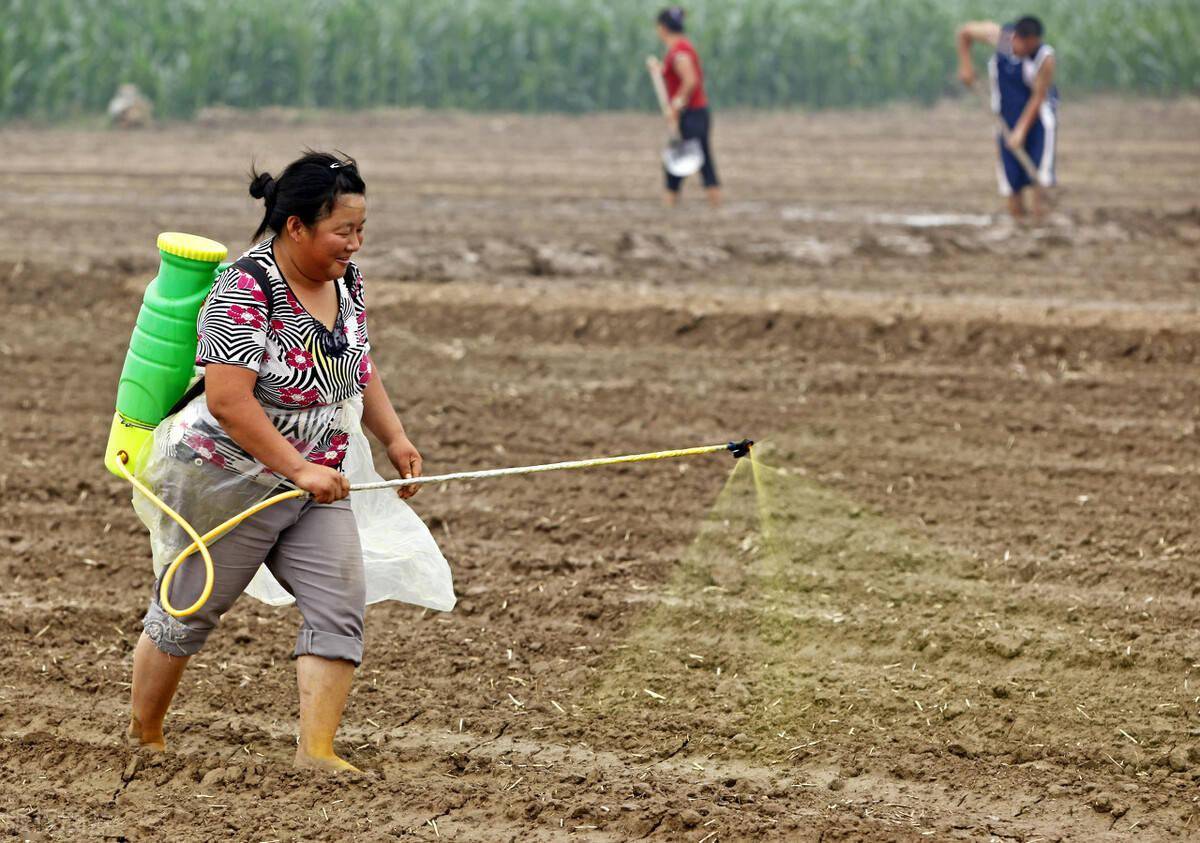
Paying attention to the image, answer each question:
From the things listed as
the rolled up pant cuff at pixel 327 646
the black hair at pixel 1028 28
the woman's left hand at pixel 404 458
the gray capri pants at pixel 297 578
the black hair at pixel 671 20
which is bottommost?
→ the rolled up pant cuff at pixel 327 646

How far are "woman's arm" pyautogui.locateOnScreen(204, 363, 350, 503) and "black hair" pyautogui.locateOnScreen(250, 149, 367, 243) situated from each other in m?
0.41

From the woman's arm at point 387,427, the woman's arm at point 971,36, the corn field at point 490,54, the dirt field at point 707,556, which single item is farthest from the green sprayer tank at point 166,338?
the corn field at point 490,54

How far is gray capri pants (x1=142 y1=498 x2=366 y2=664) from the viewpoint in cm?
413

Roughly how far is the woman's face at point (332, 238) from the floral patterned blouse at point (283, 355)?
0.09 m

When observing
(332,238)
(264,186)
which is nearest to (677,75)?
(264,186)

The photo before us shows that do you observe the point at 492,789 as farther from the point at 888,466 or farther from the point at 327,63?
the point at 327,63

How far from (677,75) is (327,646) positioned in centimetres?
1099

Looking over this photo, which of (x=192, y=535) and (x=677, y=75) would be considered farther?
(x=677, y=75)

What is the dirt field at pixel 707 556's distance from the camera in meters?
4.32

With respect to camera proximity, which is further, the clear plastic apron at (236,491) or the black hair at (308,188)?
the clear plastic apron at (236,491)

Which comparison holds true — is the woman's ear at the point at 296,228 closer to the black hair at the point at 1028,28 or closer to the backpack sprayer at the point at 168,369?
the backpack sprayer at the point at 168,369

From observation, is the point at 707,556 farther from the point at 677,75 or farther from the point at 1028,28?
the point at 677,75

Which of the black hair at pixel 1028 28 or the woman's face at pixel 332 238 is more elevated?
the black hair at pixel 1028 28

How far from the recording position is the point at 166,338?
4059 mm
